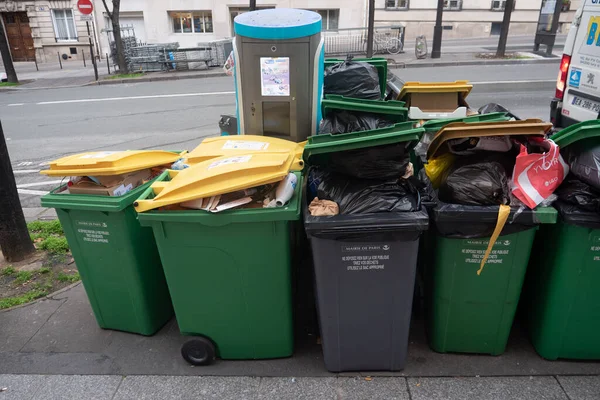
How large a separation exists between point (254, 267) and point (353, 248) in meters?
0.59

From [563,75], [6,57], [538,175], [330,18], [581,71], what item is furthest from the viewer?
[330,18]

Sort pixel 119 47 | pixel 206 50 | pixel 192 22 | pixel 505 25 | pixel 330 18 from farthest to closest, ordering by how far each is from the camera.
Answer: pixel 192 22
pixel 330 18
pixel 206 50
pixel 119 47
pixel 505 25

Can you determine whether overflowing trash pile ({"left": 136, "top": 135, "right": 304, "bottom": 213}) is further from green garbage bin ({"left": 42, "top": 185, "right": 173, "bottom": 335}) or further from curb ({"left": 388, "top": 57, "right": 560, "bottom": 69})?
curb ({"left": 388, "top": 57, "right": 560, "bottom": 69})

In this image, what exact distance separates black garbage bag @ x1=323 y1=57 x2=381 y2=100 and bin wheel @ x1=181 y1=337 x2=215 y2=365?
2328mm

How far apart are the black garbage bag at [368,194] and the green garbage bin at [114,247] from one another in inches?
48.7

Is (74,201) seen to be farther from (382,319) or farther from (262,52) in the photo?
(382,319)

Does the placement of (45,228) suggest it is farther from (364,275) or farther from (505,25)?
(505,25)

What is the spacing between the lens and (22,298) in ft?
12.2

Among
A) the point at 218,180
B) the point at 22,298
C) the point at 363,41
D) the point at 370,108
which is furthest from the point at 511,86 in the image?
the point at 22,298

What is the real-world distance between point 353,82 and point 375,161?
1.62 meters

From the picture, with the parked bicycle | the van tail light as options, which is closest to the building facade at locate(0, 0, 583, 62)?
the parked bicycle

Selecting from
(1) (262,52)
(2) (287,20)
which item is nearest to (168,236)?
(1) (262,52)

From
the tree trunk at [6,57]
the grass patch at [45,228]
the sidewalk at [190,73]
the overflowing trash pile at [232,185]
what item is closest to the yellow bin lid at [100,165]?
the overflowing trash pile at [232,185]

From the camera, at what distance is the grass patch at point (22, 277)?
395 centimetres
